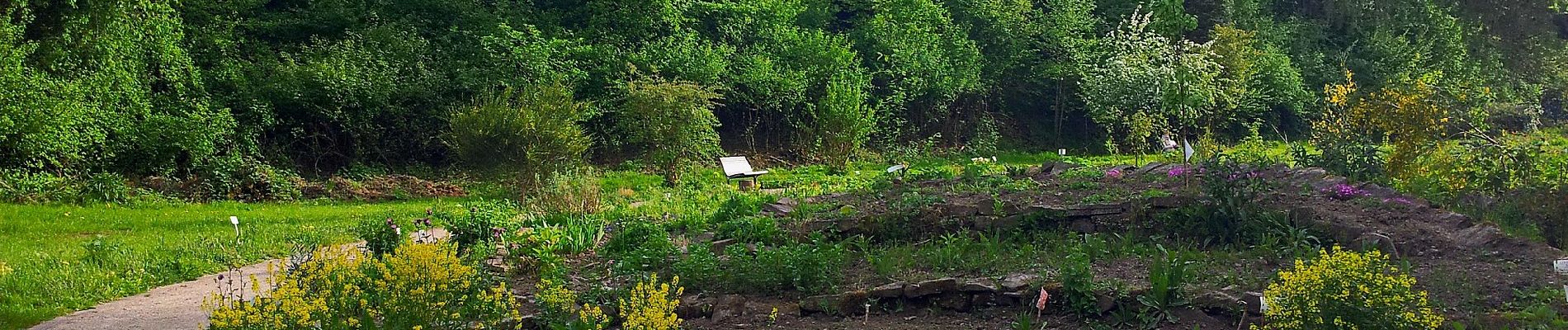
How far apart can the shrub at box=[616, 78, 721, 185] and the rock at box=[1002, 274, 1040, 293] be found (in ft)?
31.2

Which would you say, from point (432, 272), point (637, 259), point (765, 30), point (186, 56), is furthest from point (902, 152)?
point (432, 272)

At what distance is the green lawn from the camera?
6.44 metres

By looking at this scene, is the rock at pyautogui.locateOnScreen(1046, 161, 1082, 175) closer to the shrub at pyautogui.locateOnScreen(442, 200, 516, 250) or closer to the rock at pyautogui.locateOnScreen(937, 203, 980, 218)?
the rock at pyautogui.locateOnScreen(937, 203, 980, 218)

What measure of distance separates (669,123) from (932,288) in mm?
10416

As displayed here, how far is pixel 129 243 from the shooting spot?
8648 millimetres

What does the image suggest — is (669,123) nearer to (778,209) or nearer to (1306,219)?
(778,209)

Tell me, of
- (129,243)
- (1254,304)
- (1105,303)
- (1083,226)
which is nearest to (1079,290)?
(1105,303)

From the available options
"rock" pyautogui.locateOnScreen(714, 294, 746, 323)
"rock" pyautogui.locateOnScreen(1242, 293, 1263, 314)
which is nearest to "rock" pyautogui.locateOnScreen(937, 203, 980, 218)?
"rock" pyautogui.locateOnScreen(714, 294, 746, 323)

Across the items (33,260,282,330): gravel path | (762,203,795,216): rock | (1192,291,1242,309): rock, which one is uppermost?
(1192,291,1242,309): rock

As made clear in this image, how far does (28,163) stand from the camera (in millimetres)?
12922

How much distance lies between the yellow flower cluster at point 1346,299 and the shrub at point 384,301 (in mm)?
2723

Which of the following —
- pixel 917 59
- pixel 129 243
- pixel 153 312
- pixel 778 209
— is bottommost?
pixel 129 243

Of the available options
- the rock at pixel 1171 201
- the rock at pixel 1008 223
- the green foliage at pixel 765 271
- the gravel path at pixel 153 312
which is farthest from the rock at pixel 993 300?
the gravel path at pixel 153 312

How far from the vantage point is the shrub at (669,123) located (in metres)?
15.1
